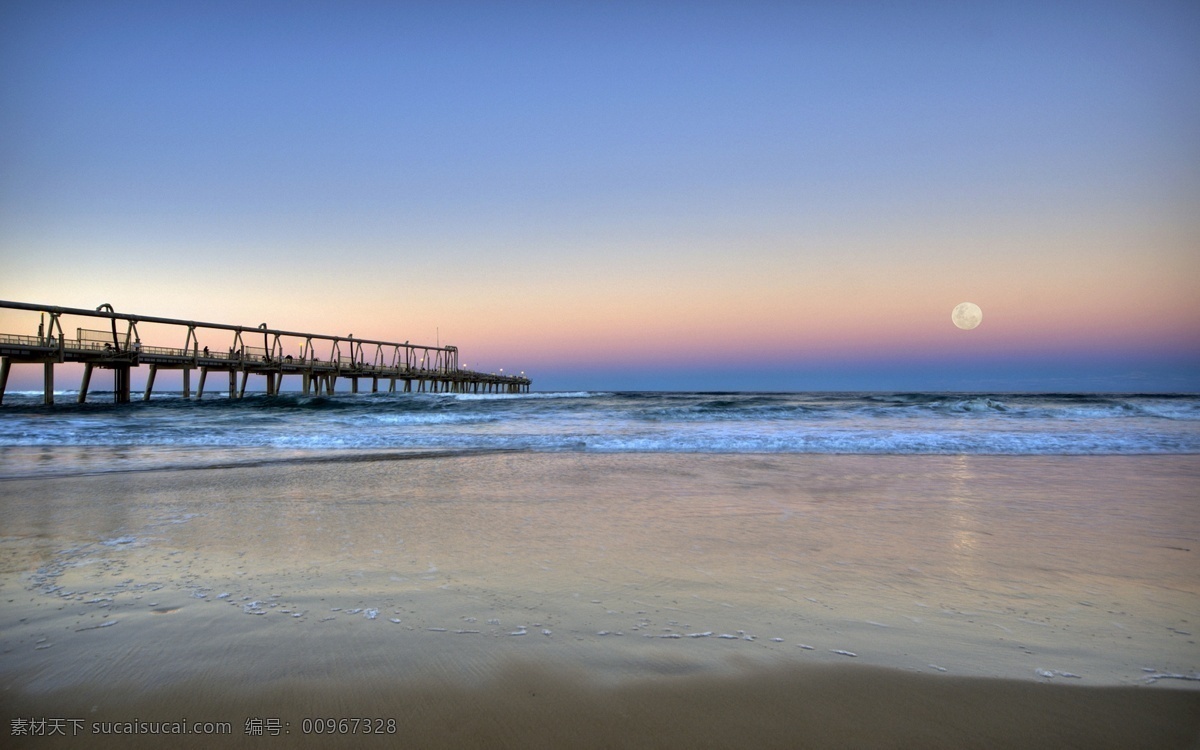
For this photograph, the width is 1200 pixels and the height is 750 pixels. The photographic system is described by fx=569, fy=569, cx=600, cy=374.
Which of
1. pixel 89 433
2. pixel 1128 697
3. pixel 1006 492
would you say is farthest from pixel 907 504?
A: pixel 89 433

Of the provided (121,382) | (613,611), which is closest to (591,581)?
(613,611)

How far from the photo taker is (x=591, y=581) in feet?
12.5

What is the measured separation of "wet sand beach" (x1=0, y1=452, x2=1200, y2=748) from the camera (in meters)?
2.24

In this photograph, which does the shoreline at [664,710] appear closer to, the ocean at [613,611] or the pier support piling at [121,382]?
the ocean at [613,611]

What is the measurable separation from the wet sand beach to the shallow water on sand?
0.02 metres

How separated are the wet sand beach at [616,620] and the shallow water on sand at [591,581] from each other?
0.08ft

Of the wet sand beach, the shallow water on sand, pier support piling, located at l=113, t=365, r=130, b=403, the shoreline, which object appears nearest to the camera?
the shoreline

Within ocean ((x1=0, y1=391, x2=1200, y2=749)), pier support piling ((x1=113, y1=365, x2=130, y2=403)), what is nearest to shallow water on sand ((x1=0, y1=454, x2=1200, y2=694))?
ocean ((x1=0, y1=391, x2=1200, y2=749))

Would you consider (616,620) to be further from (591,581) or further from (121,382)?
(121,382)

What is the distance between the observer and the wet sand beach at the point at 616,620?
2242 millimetres

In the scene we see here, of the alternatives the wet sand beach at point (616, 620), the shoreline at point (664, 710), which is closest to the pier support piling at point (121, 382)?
the wet sand beach at point (616, 620)

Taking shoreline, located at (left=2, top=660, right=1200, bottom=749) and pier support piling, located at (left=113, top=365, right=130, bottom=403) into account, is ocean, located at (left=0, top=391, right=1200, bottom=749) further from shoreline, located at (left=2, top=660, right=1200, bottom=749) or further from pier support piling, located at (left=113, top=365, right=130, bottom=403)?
pier support piling, located at (left=113, top=365, right=130, bottom=403)

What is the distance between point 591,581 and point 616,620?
27.2 inches

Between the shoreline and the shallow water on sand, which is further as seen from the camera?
the shallow water on sand
